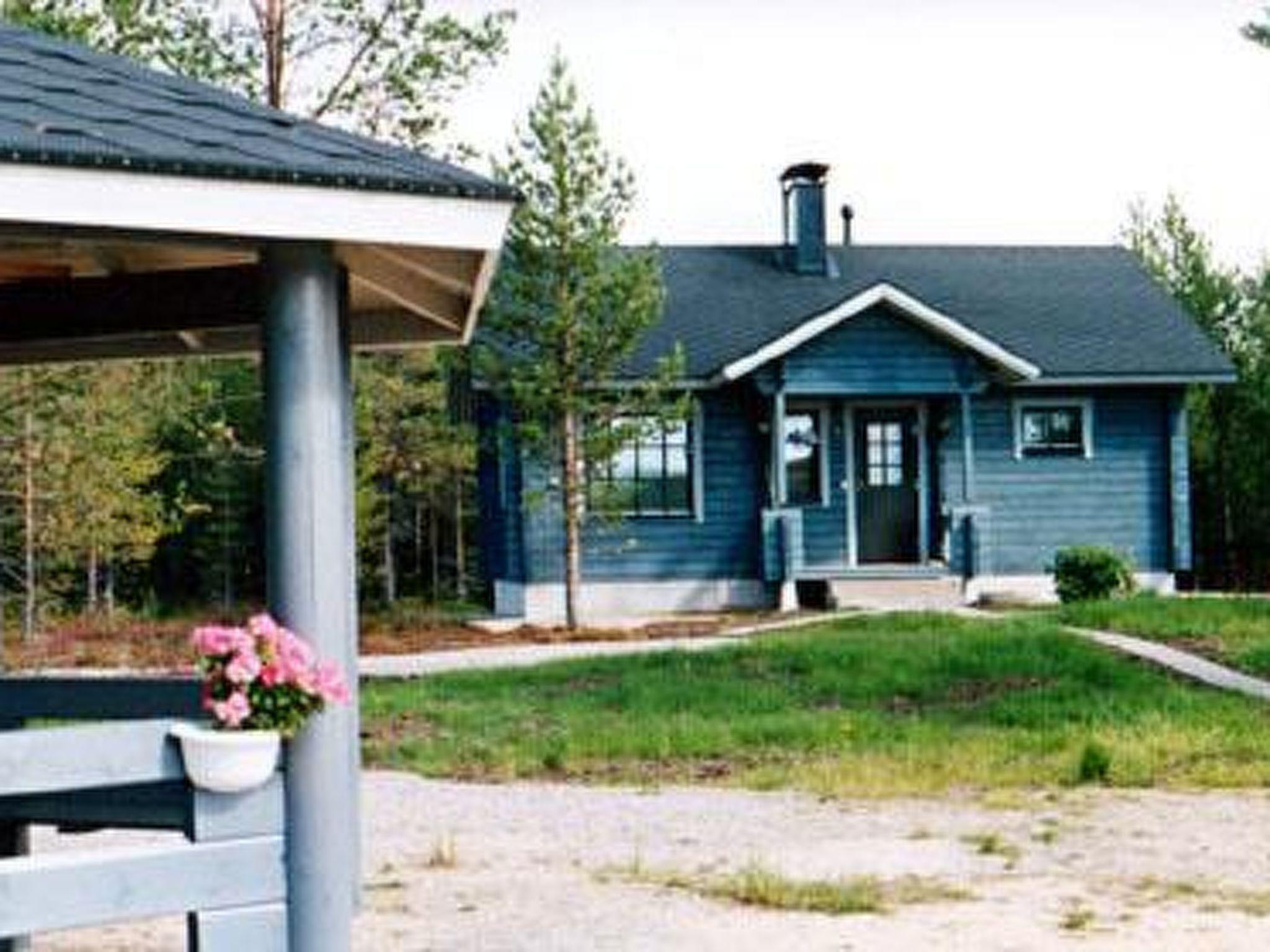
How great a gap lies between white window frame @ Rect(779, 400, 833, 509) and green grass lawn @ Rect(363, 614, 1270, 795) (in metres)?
7.61

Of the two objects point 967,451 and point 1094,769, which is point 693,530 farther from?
point 1094,769

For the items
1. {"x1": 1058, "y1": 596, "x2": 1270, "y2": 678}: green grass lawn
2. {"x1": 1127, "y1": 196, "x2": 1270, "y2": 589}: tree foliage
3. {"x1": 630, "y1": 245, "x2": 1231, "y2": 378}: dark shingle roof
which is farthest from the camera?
{"x1": 1127, "y1": 196, "x2": 1270, "y2": 589}: tree foliage

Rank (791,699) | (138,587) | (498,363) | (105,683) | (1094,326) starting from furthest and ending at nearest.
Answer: (138,587)
(1094,326)
(498,363)
(791,699)
(105,683)

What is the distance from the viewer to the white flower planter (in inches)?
221

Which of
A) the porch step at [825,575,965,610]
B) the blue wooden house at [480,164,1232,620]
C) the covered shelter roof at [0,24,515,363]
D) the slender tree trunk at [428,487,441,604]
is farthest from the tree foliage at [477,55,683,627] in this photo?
the covered shelter roof at [0,24,515,363]

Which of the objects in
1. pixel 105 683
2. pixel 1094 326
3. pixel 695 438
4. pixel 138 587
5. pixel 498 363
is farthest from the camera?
pixel 138 587

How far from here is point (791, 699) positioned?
52.0ft

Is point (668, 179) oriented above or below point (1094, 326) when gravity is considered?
above

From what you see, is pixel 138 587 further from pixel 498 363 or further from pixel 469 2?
pixel 469 2

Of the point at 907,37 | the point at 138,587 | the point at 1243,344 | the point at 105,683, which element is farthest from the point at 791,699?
the point at 1243,344

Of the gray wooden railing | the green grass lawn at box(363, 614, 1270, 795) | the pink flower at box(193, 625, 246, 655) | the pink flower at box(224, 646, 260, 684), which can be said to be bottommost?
the green grass lawn at box(363, 614, 1270, 795)

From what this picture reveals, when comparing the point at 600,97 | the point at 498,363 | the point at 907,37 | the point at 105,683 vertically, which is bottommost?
the point at 105,683

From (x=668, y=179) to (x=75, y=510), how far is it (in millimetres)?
21896

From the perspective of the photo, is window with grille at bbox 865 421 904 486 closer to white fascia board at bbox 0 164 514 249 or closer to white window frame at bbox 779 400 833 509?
white window frame at bbox 779 400 833 509
